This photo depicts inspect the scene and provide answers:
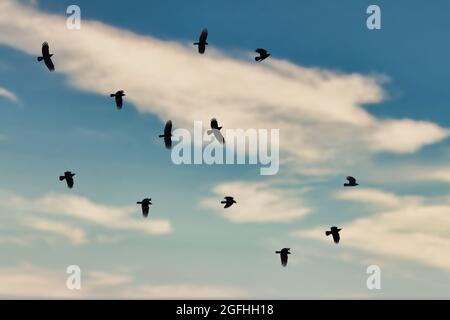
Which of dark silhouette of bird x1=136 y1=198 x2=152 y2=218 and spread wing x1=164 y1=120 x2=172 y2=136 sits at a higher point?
spread wing x1=164 y1=120 x2=172 y2=136

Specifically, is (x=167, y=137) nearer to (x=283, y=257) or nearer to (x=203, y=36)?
(x=203, y=36)

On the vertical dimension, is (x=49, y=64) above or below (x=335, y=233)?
above

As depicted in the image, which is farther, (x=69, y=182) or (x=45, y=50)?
(x=69, y=182)

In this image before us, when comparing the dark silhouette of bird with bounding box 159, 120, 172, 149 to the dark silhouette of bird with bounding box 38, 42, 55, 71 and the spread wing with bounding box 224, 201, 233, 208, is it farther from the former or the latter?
the dark silhouette of bird with bounding box 38, 42, 55, 71

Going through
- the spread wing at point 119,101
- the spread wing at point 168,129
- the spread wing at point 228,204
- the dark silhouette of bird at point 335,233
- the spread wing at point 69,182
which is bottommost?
the dark silhouette of bird at point 335,233

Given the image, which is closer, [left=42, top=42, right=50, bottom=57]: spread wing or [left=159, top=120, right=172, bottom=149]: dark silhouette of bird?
[left=159, top=120, right=172, bottom=149]: dark silhouette of bird

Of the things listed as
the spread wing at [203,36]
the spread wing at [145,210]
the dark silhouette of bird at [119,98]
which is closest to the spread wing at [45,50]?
the dark silhouette of bird at [119,98]

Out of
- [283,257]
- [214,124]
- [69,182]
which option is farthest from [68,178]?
[283,257]

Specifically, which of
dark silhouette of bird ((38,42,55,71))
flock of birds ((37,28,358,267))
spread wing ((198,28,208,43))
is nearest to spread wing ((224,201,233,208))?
flock of birds ((37,28,358,267))

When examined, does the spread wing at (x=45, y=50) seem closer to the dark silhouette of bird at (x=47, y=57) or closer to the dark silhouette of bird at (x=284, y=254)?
the dark silhouette of bird at (x=47, y=57)
